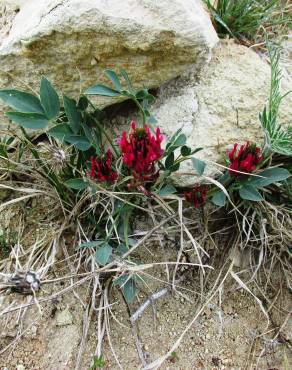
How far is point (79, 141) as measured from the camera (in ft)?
5.48

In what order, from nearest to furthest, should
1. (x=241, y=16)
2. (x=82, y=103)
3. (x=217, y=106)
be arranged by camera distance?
(x=82, y=103) < (x=217, y=106) < (x=241, y=16)

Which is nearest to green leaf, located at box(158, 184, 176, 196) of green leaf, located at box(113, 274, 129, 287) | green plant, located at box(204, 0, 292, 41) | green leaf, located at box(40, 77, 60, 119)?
green leaf, located at box(113, 274, 129, 287)

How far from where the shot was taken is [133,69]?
183cm

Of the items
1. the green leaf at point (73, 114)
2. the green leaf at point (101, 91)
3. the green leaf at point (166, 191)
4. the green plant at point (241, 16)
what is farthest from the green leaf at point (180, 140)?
the green plant at point (241, 16)

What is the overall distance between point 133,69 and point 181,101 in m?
0.25

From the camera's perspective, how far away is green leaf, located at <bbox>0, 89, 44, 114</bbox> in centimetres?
162

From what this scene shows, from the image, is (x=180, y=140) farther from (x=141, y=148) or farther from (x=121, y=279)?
(x=121, y=279)

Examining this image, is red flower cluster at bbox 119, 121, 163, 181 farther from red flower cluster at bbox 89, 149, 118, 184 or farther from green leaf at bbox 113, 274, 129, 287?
green leaf at bbox 113, 274, 129, 287

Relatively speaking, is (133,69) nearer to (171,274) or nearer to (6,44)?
(6,44)

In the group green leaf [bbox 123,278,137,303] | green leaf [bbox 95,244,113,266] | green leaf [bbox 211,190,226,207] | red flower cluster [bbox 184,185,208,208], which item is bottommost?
green leaf [bbox 123,278,137,303]

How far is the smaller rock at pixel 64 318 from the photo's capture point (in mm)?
1720

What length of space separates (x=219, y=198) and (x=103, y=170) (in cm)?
43

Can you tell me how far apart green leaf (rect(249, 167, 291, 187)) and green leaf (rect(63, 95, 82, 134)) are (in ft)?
2.19

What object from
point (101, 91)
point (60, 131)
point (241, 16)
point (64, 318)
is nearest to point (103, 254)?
point (64, 318)
